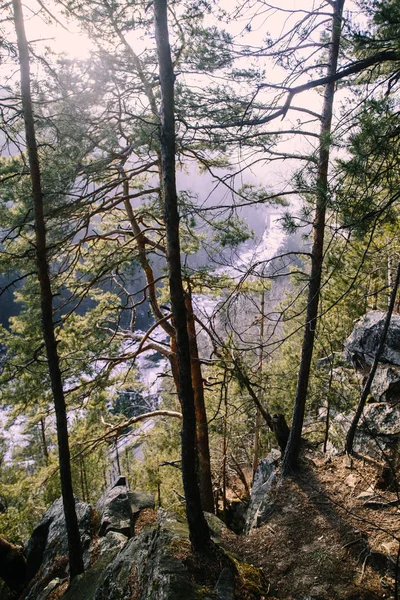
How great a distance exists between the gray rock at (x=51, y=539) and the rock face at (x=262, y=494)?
3.42 meters

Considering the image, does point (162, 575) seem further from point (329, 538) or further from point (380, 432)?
point (380, 432)

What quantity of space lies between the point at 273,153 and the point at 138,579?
5542 mm

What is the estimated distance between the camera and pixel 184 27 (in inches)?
177

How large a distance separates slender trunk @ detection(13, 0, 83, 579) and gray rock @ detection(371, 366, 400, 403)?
5.80 meters

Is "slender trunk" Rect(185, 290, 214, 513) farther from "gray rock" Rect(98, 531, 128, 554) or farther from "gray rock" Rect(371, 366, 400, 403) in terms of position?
"gray rock" Rect(371, 366, 400, 403)

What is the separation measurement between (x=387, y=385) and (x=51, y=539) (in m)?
A: 7.86

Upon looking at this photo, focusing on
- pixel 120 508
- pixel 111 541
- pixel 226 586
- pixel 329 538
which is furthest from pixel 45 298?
pixel 120 508

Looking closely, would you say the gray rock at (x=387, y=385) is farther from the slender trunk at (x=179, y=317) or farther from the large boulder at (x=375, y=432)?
the slender trunk at (x=179, y=317)

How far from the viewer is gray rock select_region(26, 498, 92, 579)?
23.2 feet

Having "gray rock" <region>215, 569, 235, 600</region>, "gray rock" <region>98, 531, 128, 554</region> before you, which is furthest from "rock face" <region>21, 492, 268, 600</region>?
"gray rock" <region>98, 531, 128, 554</region>

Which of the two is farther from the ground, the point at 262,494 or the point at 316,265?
the point at 316,265

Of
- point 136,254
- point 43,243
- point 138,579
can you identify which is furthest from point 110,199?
point 138,579

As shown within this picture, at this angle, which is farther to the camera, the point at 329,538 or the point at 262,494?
the point at 262,494

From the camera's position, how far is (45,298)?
514cm
